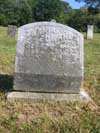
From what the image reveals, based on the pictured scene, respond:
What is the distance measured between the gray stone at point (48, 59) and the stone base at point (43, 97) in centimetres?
9

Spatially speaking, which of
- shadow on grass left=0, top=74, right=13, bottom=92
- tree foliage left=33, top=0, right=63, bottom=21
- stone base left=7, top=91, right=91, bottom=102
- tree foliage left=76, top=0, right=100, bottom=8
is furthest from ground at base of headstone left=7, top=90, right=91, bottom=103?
tree foliage left=33, top=0, right=63, bottom=21

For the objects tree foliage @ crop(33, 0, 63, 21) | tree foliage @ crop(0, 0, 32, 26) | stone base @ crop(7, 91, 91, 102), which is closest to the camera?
stone base @ crop(7, 91, 91, 102)

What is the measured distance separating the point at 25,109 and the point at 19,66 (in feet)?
2.55

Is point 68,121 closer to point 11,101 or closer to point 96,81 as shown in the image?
point 11,101

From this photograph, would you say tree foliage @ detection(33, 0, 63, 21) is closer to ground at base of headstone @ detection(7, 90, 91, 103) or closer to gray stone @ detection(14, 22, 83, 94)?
gray stone @ detection(14, 22, 83, 94)

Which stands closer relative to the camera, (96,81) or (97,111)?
(97,111)

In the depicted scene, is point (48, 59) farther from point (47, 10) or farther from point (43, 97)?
point (47, 10)

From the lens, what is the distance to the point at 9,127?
5402 millimetres

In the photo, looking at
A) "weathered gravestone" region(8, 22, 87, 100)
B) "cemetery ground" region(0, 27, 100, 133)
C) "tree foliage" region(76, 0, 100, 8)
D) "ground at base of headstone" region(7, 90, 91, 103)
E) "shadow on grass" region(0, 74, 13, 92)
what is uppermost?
"tree foliage" region(76, 0, 100, 8)

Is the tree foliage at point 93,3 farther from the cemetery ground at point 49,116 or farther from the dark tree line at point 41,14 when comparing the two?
the cemetery ground at point 49,116

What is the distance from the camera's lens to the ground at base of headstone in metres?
6.41

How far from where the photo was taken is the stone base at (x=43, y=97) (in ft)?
21.0

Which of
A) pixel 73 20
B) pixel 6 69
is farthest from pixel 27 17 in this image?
pixel 6 69

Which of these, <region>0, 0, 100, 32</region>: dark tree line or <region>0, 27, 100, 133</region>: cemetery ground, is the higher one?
<region>0, 0, 100, 32</region>: dark tree line
